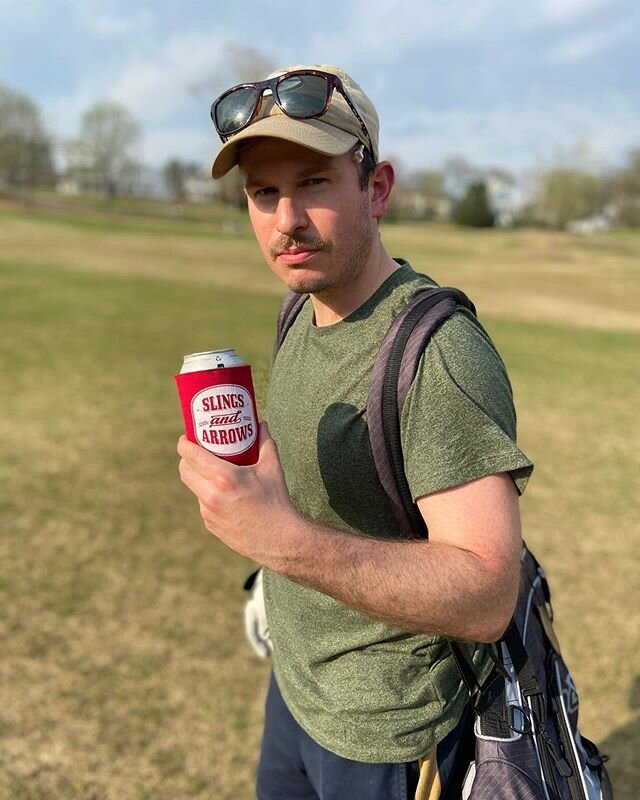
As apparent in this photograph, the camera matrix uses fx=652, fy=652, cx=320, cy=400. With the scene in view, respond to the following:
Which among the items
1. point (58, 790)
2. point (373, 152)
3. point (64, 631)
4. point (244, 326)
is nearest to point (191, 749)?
point (58, 790)

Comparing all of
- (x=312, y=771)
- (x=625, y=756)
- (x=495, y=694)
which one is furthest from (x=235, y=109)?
(x=625, y=756)

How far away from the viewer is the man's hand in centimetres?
105

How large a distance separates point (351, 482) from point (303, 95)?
2.67 ft

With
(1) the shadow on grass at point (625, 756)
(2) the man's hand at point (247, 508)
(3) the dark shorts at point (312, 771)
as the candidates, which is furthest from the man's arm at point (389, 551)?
(1) the shadow on grass at point (625, 756)

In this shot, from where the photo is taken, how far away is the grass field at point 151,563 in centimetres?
283

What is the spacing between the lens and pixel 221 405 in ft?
3.90

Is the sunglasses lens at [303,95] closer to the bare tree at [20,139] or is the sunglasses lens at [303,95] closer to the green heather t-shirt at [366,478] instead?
the green heather t-shirt at [366,478]

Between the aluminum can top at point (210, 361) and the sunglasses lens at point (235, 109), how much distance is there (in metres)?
0.52

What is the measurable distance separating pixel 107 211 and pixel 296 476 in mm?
56385

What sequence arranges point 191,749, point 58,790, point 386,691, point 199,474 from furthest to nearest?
1. point 191,749
2. point 58,790
3. point 386,691
4. point 199,474

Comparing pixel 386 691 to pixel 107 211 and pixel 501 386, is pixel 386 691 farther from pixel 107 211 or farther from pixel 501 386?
pixel 107 211

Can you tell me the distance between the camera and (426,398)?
3.85 ft

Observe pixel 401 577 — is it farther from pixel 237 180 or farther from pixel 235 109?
pixel 237 180

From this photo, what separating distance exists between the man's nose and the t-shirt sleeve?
0.37m
